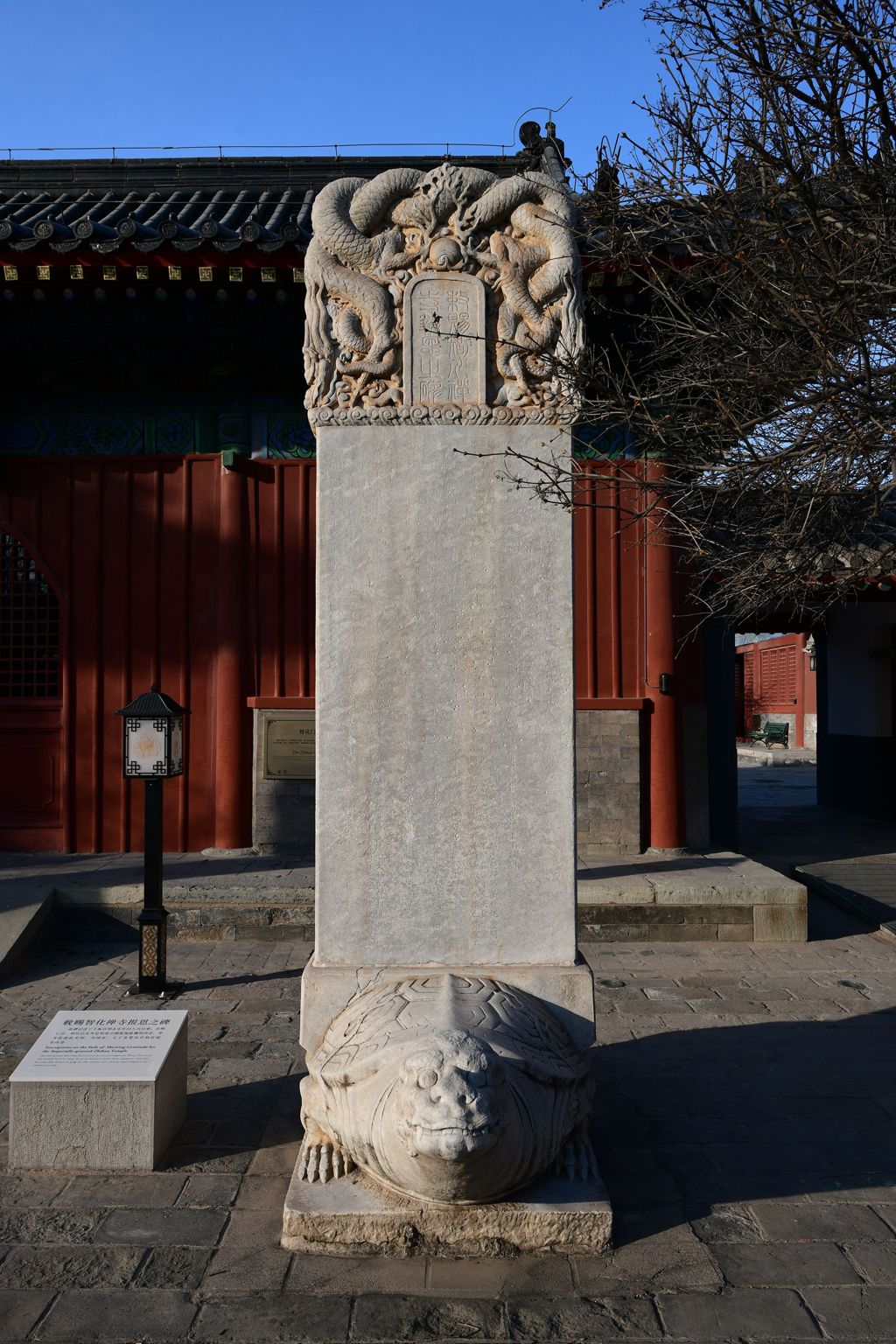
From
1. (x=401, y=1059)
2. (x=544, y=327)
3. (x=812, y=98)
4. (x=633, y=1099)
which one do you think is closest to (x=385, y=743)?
(x=401, y=1059)

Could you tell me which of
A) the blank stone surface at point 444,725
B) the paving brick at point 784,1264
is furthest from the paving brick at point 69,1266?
the paving brick at point 784,1264

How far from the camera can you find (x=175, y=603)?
8.67m

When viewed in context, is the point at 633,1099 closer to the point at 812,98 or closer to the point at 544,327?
the point at 544,327

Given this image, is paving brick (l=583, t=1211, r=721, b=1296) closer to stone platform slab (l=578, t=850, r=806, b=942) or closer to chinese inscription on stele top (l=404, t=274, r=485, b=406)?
chinese inscription on stele top (l=404, t=274, r=485, b=406)

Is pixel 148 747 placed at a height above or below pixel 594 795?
above

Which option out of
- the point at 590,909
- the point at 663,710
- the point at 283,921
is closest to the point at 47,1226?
the point at 283,921

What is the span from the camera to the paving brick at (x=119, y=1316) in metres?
2.65

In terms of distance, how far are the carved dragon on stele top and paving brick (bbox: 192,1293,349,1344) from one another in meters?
2.83

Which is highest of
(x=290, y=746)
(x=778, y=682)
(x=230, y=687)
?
(x=778, y=682)

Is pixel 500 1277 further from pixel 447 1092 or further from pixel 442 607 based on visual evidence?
pixel 442 607

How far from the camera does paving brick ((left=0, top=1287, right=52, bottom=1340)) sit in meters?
2.67

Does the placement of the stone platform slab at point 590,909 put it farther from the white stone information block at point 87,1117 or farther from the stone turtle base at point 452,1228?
the stone turtle base at point 452,1228

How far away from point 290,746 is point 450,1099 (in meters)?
5.93

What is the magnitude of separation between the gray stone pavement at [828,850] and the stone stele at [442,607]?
4765mm
